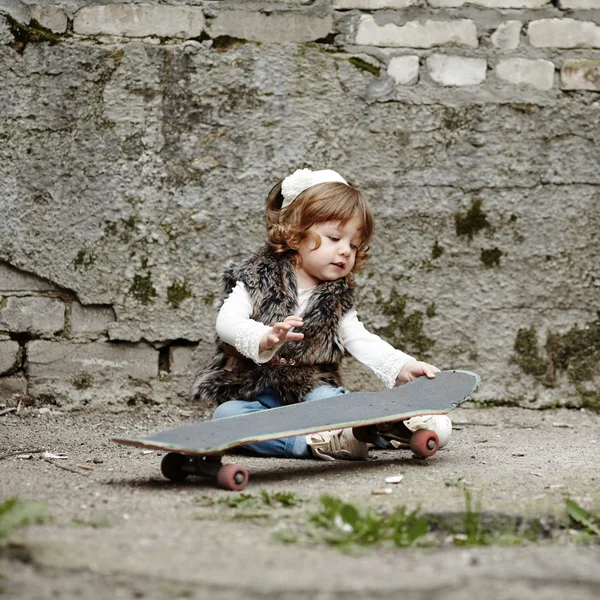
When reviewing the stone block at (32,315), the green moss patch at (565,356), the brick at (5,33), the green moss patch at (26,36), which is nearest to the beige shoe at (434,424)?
the green moss patch at (565,356)

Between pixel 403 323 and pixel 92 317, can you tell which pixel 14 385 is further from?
pixel 403 323

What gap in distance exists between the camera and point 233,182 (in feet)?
10.4

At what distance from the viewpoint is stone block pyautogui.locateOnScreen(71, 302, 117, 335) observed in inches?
125

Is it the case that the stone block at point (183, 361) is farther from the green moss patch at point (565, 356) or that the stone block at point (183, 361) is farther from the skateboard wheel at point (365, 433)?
the green moss patch at point (565, 356)

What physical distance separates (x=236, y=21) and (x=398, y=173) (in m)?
0.86

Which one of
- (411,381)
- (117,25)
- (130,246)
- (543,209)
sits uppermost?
(117,25)

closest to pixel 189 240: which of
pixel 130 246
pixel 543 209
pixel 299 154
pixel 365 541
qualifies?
pixel 130 246

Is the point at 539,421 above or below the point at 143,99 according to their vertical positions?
below

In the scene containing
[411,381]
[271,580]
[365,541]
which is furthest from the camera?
[411,381]

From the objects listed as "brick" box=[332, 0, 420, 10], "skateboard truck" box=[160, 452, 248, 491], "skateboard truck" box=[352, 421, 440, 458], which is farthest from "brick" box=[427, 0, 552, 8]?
"skateboard truck" box=[160, 452, 248, 491]

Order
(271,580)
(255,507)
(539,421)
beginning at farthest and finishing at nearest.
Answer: (539,421)
(255,507)
(271,580)

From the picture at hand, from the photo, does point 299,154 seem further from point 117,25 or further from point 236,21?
point 117,25

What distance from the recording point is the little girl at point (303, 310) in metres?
2.59

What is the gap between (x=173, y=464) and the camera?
2.03 m
